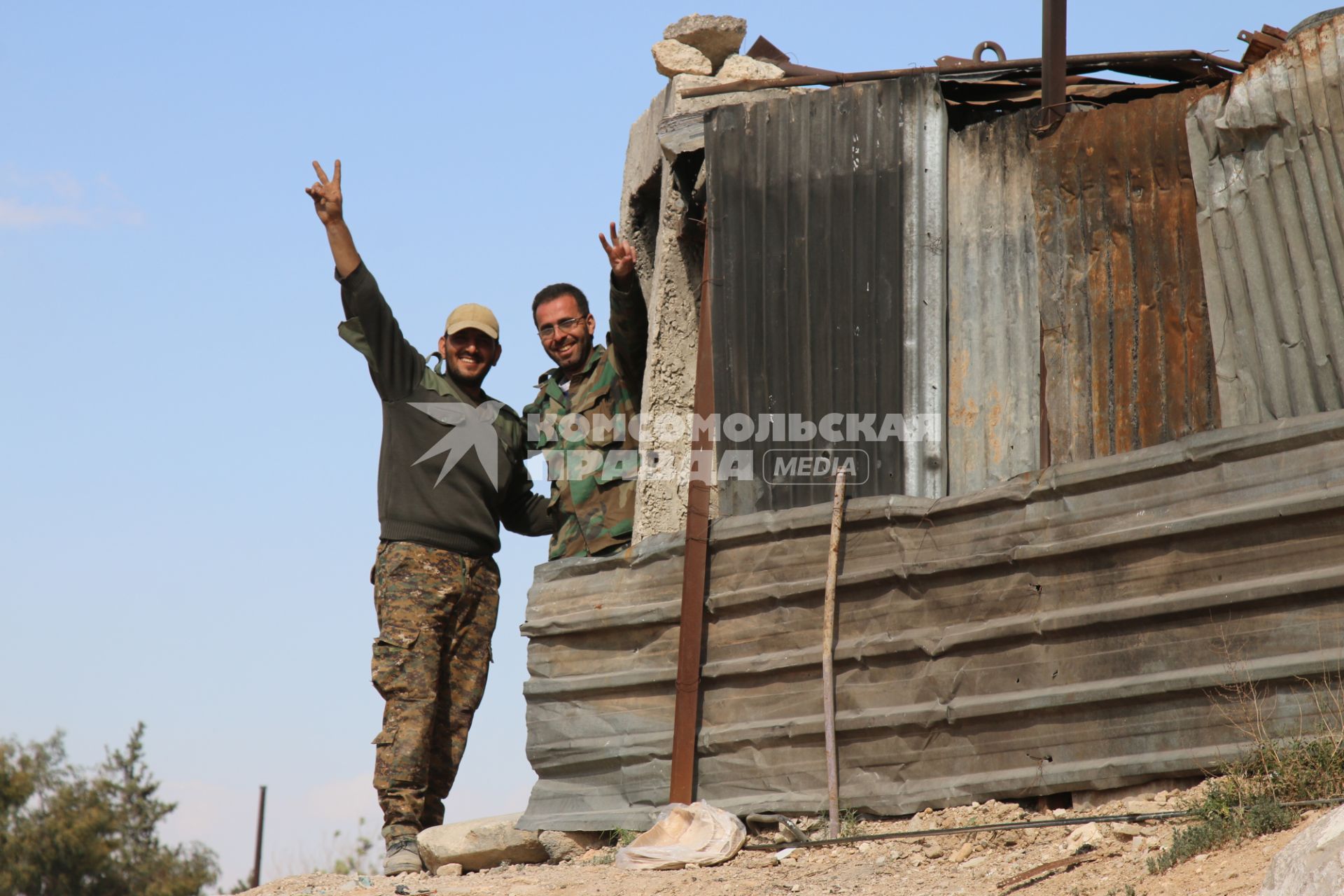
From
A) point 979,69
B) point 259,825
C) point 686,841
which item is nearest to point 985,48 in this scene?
point 979,69

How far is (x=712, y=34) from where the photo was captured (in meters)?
6.50

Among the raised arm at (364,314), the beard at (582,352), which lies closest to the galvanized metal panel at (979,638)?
the beard at (582,352)

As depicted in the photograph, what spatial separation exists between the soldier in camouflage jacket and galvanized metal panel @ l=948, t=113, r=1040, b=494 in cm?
153

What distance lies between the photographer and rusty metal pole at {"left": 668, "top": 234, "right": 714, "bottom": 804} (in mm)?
5480

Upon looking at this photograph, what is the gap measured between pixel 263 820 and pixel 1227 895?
18856 millimetres

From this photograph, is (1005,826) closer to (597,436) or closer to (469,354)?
(597,436)

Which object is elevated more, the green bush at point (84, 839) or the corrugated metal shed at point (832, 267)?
the corrugated metal shed at point (832, 267)

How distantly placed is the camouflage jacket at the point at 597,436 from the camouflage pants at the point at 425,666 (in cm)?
45

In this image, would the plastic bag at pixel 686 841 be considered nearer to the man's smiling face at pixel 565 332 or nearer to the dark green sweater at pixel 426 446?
the dark green sweater at pixel 426 446

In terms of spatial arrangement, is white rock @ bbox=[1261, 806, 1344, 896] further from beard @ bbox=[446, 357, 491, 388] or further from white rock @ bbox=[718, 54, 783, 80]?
white rock @ bbox=[718, 54, 783, 80]

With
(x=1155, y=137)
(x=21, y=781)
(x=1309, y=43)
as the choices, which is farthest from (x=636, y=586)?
(x=21, y=781)

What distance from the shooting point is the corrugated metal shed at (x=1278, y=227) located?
4344mm

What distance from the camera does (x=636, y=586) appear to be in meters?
5.84

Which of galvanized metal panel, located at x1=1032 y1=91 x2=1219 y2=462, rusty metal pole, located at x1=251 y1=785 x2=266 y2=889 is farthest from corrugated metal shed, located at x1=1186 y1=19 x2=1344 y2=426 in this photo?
rusty metal pole, located at x1=251 y1=785 x2=266 y2=889
